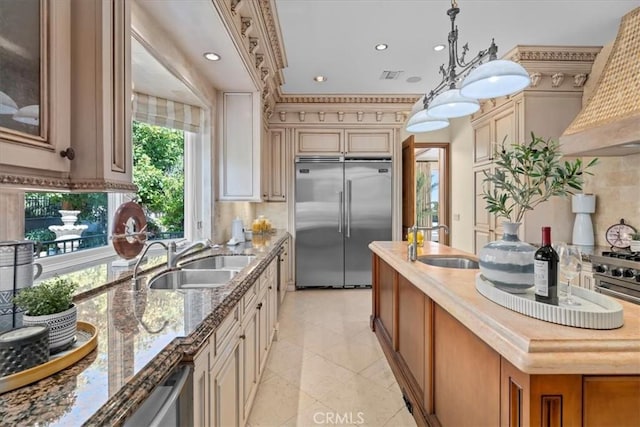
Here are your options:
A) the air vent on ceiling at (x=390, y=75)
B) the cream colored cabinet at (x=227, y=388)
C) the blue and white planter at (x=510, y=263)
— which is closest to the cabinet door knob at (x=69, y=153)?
the cream colored cabinet at (x=227, y=388)

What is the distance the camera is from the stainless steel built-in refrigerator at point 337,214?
181 inches

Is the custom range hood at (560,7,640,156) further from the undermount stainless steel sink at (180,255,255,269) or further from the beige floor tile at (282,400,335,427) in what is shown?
the undermount stainless steel sink at (180,255,255,269)

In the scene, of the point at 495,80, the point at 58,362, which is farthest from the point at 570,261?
the point at 58,362

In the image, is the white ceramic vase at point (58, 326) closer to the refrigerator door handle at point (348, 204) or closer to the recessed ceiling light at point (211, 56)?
the recessed ceiling light at point (211, 56)

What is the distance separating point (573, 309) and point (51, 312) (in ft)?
4.82

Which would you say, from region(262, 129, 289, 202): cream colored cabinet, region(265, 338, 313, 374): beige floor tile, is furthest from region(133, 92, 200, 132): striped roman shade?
region(265, 338, 313, 374): beige floor tile

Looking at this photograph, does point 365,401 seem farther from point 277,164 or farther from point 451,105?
point 277,164

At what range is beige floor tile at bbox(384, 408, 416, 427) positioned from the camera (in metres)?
1.85

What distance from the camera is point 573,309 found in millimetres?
932

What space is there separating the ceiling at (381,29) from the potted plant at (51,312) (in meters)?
1.73

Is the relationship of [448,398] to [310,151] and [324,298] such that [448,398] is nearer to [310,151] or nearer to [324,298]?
[324,298]

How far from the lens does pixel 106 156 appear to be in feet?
3.25

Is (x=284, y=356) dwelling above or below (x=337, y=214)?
below

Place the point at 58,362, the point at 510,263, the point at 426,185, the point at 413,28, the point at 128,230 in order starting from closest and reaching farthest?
the point at 58,362 < the point at 510,263 < the point at 128,230 < the point at 413,28 < the point at 426,185
